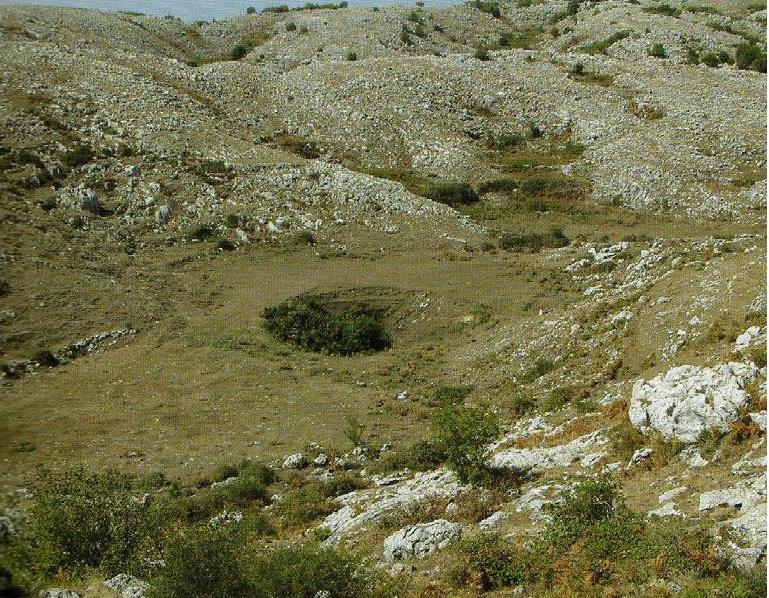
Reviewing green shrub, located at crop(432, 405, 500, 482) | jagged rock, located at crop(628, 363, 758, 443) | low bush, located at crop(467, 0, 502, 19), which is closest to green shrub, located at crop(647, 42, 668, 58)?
low bush, located at crop(467, 0, 502, 19)

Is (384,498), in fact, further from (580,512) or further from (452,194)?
(452,194)

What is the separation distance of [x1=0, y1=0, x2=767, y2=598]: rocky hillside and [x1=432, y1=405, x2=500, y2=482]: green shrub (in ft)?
0.30

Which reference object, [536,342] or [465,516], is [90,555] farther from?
[536,342]

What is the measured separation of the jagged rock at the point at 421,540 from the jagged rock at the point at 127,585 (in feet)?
17.3

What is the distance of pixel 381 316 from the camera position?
1415 inches

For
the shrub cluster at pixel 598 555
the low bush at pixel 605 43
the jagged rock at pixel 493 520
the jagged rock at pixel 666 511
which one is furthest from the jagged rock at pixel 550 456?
the low bush at pixel 605 43

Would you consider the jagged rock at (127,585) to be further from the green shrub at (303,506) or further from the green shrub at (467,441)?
the green shrub at (467,441)

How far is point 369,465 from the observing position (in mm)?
22750

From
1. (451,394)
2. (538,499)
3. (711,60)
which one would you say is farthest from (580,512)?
(711,60)

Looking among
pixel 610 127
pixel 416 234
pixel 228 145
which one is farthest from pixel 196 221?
pixel 610 127

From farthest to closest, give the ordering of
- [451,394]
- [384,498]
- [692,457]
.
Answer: [451,394] → [384,498] → [692,457]

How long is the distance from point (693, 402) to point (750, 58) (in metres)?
68.5

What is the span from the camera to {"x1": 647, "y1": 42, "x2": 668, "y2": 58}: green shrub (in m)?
72.9

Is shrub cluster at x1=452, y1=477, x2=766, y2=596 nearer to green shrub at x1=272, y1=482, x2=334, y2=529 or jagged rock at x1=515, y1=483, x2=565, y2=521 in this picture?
jagged rock at x1=515, y1=483, x2=565, y2=521
